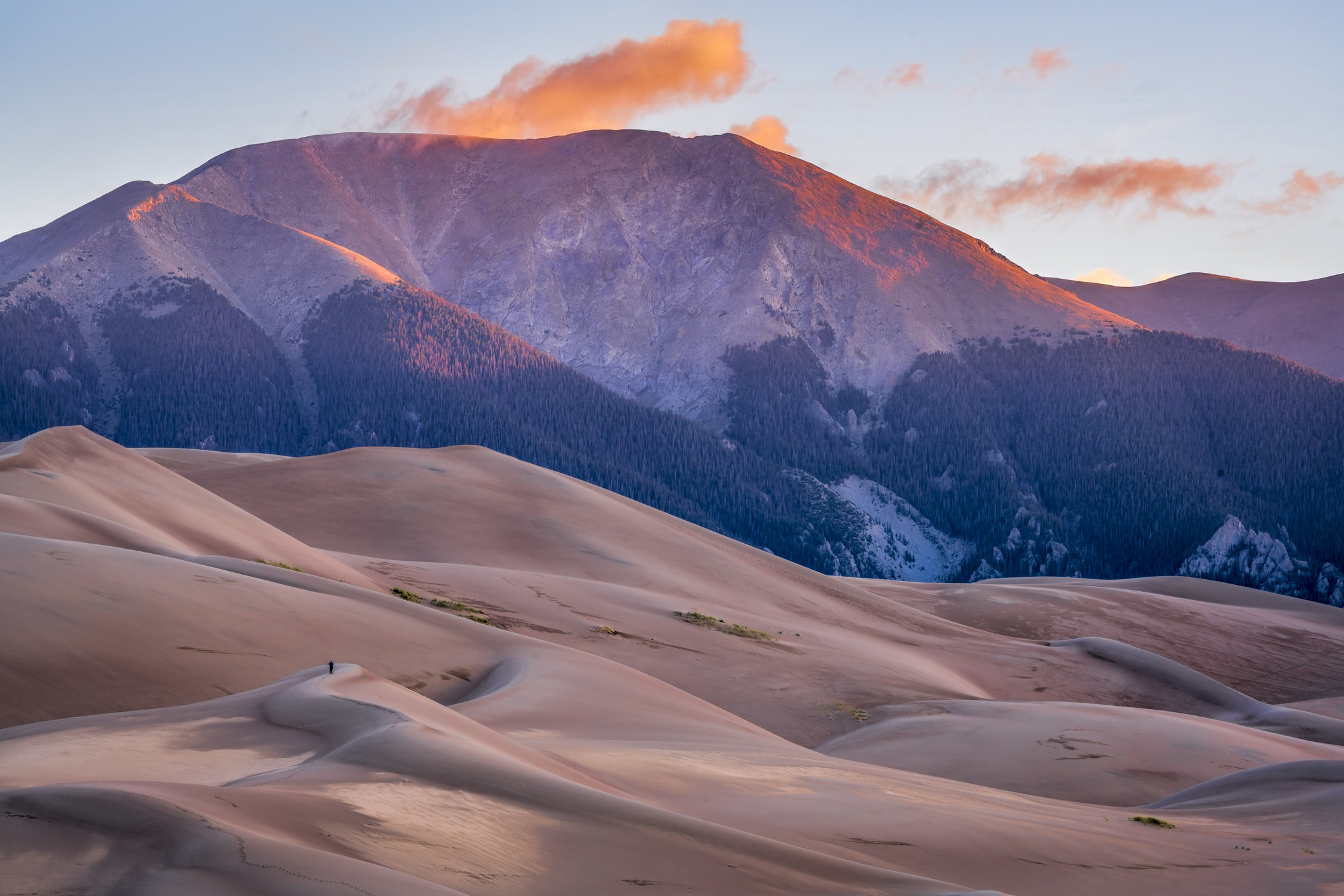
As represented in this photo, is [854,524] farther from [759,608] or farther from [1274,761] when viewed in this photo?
[1274,761]

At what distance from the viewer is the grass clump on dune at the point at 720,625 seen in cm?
3288

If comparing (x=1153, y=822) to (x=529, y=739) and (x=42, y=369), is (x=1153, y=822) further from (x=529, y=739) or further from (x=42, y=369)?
(x=42, y=369)

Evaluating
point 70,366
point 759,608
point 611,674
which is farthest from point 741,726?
point 70,366

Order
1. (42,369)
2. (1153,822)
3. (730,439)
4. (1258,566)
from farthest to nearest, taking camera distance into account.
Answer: (730,439)
(42,369)
(1258,566)
(1153,822)

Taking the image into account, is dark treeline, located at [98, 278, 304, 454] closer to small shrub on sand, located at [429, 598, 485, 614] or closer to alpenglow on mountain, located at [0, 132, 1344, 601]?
alpenglow on mountain, located at [0, 132, 1344, 601]

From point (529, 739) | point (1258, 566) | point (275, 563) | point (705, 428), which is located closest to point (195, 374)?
point (705, 428)

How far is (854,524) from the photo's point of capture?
167375mm

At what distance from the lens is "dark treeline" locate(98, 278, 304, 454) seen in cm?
16950

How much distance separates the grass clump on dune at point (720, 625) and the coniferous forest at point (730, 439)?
123 m

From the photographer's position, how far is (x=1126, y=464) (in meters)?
181

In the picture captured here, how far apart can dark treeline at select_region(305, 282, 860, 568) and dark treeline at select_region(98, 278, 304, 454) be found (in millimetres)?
7985

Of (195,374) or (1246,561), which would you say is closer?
(1246,561)

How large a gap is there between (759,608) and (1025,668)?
1081cm

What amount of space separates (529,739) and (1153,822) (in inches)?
304
